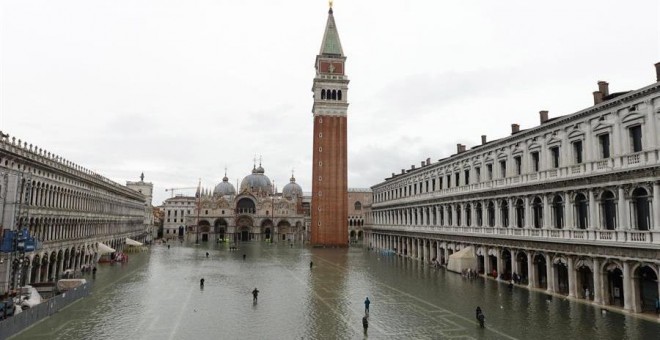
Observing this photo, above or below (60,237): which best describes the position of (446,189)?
above

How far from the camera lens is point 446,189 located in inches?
1932

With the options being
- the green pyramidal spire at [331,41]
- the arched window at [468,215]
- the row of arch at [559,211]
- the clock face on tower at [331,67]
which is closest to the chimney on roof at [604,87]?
the row of arch at [559,211]

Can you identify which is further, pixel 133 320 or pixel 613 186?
pixel 613 186

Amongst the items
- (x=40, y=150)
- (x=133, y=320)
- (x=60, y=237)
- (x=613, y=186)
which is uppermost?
(x=40, y=150)

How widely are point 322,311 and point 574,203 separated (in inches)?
679

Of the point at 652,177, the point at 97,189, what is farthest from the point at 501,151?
the point at 97,189

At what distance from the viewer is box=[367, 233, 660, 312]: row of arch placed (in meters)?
25.1

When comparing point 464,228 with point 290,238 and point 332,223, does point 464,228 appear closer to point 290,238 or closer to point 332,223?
point 332,223

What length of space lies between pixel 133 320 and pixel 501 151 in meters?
29.7

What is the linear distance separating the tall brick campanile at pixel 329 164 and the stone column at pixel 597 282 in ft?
204

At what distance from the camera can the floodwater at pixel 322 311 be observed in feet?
70.9

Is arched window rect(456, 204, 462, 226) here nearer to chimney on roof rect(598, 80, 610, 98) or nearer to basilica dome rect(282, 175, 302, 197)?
chimney on roof rect(598, 80, 610, 98)

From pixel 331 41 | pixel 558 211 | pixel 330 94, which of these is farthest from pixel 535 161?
pixel 331 41

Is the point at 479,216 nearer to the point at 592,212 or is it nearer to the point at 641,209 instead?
the point at 592,212
